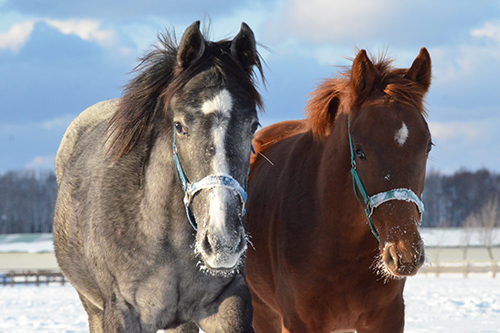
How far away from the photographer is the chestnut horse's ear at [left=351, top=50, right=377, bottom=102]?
3676mm

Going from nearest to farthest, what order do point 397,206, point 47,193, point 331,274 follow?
point 397,206 < point 331,274 < point 47,193

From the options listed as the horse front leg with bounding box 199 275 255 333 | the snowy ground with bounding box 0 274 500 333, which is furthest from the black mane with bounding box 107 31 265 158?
the snowy ground with bounding box 0 274 500 333

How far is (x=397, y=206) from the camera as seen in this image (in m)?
3.21

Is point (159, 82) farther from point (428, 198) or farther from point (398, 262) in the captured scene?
point (428, 198)

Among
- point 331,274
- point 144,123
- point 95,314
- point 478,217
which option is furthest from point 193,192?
point 478,217

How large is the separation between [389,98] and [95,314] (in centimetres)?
315

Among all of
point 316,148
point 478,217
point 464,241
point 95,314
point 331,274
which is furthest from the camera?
point 478,217

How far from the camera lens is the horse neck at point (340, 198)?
12.5ft

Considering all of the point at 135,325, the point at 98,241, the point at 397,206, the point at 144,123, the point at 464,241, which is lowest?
the point at 464,241

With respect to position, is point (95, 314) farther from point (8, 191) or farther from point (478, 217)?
point (8, 191)

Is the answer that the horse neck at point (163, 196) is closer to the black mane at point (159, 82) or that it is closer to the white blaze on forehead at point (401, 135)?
the black mane at point (159, 82)

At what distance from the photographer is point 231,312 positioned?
10.9ft

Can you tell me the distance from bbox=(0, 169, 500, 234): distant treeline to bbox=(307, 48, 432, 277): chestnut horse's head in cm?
5291

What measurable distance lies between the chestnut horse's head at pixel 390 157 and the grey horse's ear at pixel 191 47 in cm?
107
